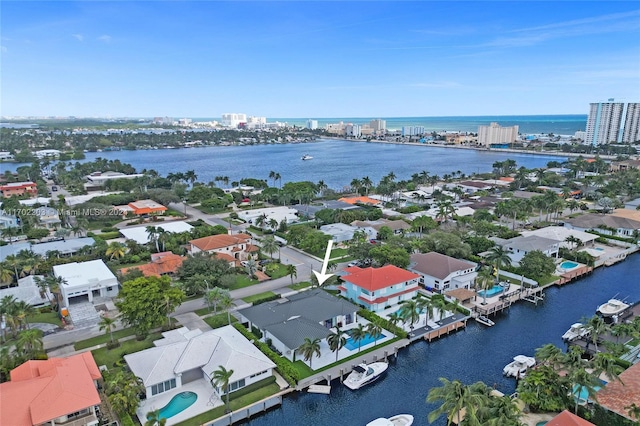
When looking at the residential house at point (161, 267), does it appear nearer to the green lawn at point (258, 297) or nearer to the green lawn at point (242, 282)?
the green lawn at point (242, 282)

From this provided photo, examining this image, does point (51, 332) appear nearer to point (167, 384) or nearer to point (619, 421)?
point (167, 384)

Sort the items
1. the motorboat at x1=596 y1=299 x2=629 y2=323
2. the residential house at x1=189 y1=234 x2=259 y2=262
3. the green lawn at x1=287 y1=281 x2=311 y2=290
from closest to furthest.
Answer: the motorboat at x1=596 y1=299 x2=629 y2=323, the green lawn at x1=287 y1=281 x2=311 y2=290, the residential house at x1=189 y1=234 x2=259 y2=262

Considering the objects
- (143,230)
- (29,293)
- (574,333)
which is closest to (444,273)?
(574,333)

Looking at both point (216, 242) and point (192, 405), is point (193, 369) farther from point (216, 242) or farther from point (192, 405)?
point (216, 242)

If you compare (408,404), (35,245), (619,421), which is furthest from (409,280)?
(35,245)

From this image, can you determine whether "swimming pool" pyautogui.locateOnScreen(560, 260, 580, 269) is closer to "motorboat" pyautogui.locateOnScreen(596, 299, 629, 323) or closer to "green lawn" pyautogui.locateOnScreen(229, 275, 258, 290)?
"motorboat" pyautogui.locateOnScreen(596, 299, 629, 323)

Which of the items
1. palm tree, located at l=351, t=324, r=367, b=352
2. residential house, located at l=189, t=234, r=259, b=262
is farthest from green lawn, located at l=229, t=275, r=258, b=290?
palm tree, located at l=351, t=324, r=367, b=352
